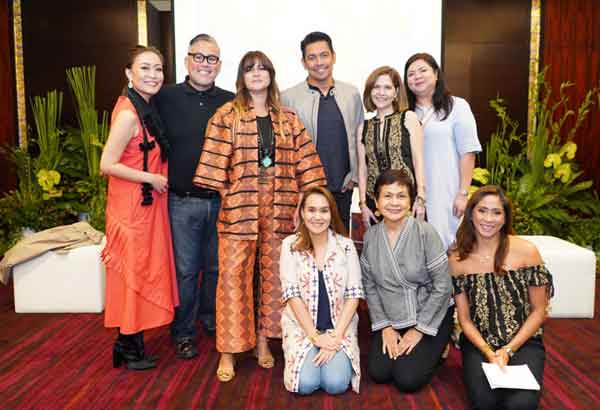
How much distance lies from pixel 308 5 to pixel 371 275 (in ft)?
10.6

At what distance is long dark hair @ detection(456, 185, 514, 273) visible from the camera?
2551 mm

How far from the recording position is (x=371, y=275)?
2.78m

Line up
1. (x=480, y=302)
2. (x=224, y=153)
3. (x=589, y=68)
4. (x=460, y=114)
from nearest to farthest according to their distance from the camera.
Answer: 1. (x=480, y=302)
2. (x=224, y=153)
3. (x=460, y=114)
4. (x=589, y=68)

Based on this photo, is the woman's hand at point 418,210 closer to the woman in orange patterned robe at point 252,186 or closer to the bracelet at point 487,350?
the woman in orange patterned robe at point 252,186

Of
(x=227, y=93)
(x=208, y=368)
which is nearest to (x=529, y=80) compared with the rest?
(x=227, y=93)

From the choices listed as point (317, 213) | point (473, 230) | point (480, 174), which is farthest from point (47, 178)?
point (473, 230)

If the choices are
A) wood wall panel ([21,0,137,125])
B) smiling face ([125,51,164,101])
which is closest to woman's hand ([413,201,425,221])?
smiling face ([125,51,164,101])

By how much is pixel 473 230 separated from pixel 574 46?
3.89 meters

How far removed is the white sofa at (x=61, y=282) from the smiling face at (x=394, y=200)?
77.0 inches

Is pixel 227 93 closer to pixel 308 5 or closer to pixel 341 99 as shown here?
pixel 341 99

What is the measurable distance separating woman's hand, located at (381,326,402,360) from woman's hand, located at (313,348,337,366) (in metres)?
0.26

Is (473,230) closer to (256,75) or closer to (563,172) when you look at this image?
(256,75)

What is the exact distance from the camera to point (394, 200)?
2674 mm

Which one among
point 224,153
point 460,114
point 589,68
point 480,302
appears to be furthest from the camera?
point 589,68
